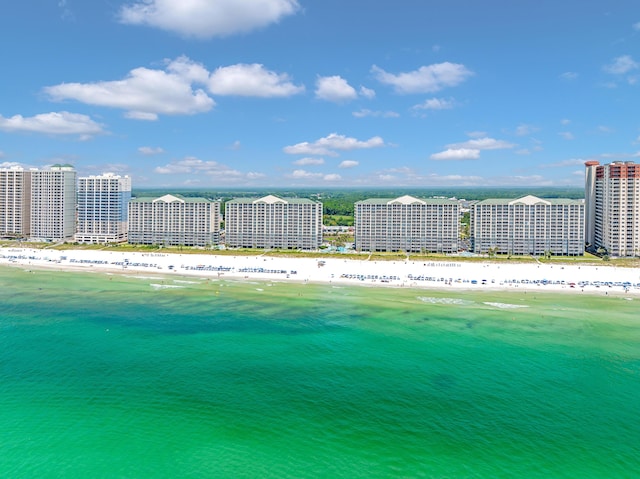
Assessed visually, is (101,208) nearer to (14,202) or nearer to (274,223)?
(14,202)

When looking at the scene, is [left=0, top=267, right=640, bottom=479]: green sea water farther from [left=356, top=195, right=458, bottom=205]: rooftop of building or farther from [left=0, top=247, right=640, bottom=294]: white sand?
[left=356, top=195, right=458, bottom=205]: rooftop of building

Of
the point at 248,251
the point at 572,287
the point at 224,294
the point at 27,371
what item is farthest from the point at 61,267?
the point at 572,287

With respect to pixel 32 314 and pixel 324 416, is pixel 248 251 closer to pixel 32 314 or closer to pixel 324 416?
pixel 32 314

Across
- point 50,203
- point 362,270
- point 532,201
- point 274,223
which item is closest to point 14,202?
point 50,203

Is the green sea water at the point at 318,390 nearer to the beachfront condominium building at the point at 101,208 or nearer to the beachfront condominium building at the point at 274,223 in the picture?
the beachfront condominium building at the point at 274,223

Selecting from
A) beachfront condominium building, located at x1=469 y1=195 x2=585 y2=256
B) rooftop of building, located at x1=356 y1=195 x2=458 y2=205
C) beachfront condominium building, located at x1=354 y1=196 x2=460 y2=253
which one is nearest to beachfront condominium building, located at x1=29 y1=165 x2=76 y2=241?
beachfront condominium building, located at x1=354 y1=196 x2=460 y2=253

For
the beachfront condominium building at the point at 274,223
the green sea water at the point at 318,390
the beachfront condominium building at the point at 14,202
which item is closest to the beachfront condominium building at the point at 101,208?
the beachfront condominium building at the point at 14,202
